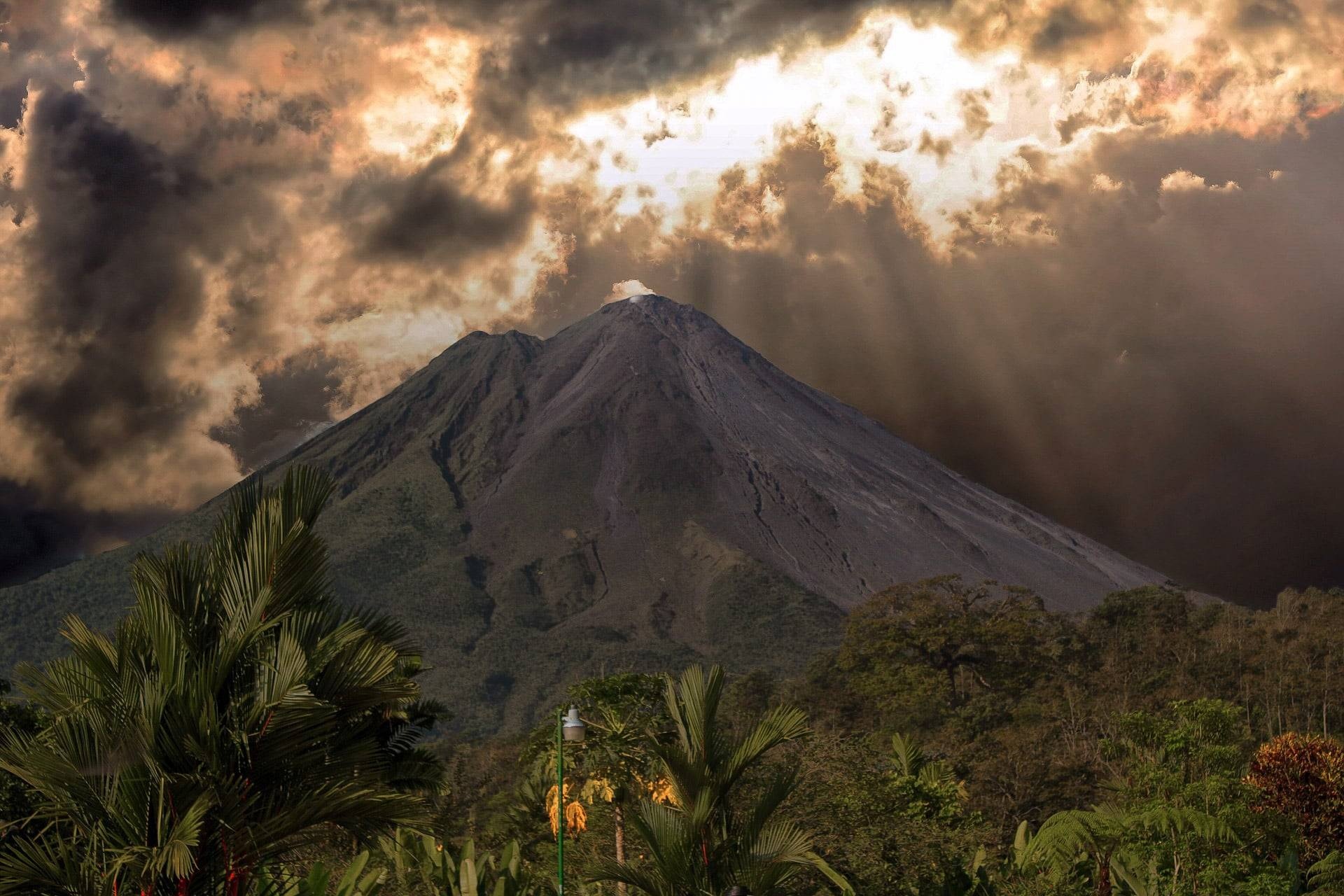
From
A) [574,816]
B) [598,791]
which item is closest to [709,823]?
[598,791]

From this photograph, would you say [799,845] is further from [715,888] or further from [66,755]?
[66,755]

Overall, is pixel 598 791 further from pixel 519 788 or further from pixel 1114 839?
pixel 519 788

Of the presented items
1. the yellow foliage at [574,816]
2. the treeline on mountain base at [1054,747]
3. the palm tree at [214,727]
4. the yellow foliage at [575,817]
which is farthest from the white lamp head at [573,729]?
the yellow foliage at [575,817]

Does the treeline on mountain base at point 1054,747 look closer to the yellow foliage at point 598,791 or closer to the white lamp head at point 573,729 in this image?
the yellow foliage at point 598,791

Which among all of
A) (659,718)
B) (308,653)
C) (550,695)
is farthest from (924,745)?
(550,695)

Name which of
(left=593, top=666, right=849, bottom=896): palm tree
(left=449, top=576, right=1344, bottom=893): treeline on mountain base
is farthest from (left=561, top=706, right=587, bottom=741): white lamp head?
(left=449, top=576, right=1344, bottom=893): treeline on mountain base

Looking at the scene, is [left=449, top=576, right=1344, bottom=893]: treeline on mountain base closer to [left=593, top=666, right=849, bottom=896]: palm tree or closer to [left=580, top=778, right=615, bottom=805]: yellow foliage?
[left=580, top=778, right=615, bottom=805]: yellow foliage

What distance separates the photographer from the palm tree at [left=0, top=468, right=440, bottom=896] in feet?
22.2

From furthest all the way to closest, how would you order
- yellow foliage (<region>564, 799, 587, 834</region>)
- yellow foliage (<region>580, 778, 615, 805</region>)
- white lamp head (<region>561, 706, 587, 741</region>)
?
yellow foliage (<region>564, 799, 587, 834</region>), yellow foliage (<region>580, 778, 615, 805</region>), white lamp head (<region>561, 706, 587, 741</region>)

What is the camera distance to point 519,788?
3653 cm

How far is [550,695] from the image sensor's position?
634 feet

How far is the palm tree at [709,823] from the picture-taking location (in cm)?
1083

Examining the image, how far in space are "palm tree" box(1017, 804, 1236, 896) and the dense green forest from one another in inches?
2.2

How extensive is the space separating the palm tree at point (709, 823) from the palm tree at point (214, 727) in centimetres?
402
